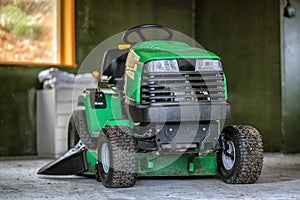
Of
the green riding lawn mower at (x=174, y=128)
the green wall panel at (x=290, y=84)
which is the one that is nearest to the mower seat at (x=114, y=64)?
the green riding lawn mower at (x=174, y=128)

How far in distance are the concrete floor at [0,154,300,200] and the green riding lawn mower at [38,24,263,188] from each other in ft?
0.38

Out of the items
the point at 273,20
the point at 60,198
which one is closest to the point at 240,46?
the point at 273,20

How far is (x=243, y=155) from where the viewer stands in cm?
484

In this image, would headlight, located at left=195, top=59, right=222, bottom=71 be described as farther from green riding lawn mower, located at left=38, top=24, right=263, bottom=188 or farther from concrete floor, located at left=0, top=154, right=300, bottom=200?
concrete floor, located at left=0, top=154, right=300, bottom=200

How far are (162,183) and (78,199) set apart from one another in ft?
3.38

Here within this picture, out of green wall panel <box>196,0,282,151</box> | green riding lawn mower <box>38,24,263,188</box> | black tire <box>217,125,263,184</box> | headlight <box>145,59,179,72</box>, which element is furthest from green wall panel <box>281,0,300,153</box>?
headlight <box>145,59,179,72</box>

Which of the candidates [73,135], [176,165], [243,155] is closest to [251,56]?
[73,135]

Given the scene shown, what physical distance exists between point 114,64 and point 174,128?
112cm

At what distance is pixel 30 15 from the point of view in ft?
27.8

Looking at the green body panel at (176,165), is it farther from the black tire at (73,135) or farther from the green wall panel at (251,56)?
the green wall panel at (251,56)

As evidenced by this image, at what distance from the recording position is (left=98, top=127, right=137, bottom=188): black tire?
4.66 meters

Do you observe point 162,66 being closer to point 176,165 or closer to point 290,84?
point 176,165

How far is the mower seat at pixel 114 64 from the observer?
5590mm

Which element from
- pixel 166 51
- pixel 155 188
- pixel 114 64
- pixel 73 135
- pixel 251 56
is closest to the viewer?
pixel 155 188
